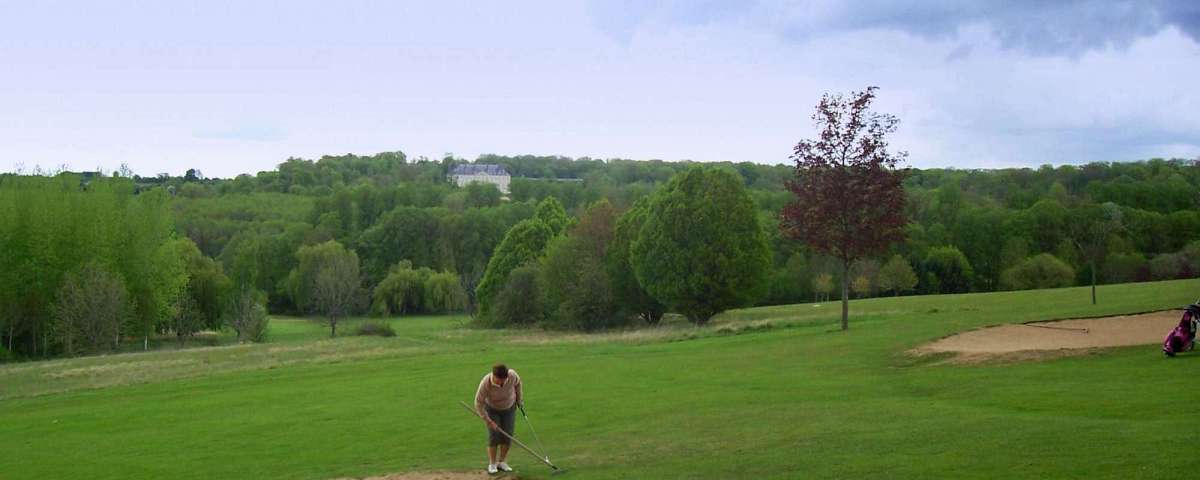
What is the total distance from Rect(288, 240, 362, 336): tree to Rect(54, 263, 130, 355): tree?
16.0 metres

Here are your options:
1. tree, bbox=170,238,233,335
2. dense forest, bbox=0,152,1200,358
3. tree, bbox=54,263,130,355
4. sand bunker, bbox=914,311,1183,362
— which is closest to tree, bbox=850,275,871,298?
dense forest, bbox=0,152,1200,358

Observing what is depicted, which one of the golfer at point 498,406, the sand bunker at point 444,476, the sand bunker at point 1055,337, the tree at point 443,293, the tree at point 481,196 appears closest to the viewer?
the sand bunker at point 444,476

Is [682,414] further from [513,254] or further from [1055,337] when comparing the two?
[513,254]

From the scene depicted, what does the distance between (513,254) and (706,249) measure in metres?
27.6

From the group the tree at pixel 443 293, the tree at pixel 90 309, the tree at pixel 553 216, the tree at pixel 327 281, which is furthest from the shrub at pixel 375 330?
the tree at pixel 443 293

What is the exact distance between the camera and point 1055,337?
94.6ft

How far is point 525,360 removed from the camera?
3894 cm

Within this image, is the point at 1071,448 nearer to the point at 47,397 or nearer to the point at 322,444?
the point at 322,444

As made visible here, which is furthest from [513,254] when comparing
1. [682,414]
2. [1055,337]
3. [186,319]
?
[682,414]

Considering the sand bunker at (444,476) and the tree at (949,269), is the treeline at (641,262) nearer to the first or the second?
the tree at (949,269)

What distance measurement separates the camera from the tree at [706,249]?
60312 mm

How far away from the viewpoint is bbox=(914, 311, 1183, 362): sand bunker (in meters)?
26.0

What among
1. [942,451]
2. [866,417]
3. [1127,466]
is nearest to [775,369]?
[866,417]

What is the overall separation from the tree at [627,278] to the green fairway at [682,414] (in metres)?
27.2
